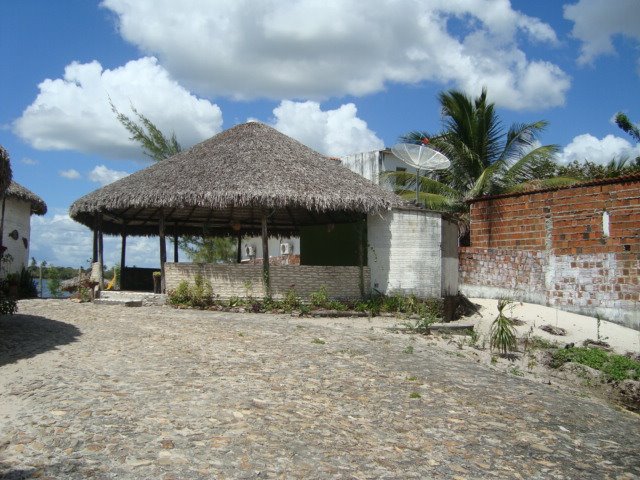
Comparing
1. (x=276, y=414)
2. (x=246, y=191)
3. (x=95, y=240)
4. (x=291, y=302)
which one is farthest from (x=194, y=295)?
(x=276, y=414)

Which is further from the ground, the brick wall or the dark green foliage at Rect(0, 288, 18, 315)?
the brick wall

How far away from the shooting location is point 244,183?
1378 cm

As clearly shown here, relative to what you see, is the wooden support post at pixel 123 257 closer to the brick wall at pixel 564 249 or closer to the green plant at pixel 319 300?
the green plant at pixel 319 300

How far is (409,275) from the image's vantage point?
14.4 meters

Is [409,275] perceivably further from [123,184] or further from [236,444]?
[236,444]

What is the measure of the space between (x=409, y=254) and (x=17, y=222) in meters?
11.2

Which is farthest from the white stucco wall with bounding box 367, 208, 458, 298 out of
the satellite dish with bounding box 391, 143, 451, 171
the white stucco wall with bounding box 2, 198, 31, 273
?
the white stucco wall with bounding box 2, 198, 31, 273

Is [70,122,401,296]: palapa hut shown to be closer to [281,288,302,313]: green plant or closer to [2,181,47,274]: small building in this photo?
[281,288,302,313]: green plant

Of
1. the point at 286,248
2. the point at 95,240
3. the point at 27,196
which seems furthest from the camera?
the point at 286,248

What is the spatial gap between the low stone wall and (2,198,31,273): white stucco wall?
5.96 m

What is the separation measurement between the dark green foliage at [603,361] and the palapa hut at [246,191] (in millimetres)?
5317

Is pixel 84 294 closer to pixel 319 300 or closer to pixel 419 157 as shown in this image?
pixel 319 300

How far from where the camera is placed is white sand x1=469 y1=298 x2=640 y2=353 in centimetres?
1157

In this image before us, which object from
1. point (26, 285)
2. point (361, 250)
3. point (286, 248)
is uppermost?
point (286, 248)
